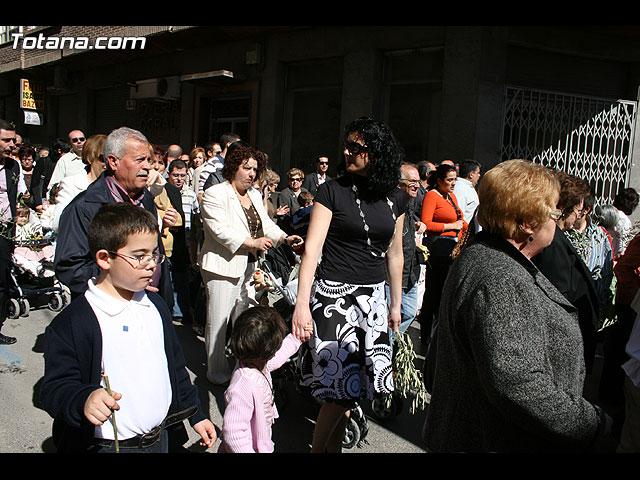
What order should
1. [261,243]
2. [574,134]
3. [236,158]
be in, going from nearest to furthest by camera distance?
[261,243]
[236,158]
[574,134]

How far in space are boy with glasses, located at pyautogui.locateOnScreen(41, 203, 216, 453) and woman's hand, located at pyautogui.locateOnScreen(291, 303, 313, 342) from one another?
3.25 ft

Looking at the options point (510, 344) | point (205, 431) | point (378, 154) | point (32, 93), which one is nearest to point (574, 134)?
point (378, 154)

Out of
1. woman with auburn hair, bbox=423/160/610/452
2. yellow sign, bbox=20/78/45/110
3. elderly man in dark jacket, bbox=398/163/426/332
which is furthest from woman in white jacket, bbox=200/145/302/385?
yellow sign, bbox=20/78/45/110

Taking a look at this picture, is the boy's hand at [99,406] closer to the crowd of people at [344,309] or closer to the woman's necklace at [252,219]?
the crowd of people at [344,309]

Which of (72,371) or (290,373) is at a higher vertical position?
(72,371)

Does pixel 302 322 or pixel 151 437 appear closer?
pixel 151 437

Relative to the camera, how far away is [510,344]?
6.20 ft

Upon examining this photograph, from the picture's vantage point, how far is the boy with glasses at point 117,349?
2137 mm

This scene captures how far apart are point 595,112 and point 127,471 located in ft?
38.5

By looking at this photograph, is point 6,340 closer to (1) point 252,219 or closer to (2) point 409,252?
(1) point 252,219

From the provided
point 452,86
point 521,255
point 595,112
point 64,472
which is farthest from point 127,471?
point 595,112

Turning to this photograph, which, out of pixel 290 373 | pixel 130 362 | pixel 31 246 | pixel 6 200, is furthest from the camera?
pixel 31 246

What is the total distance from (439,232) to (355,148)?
319 centimetres
